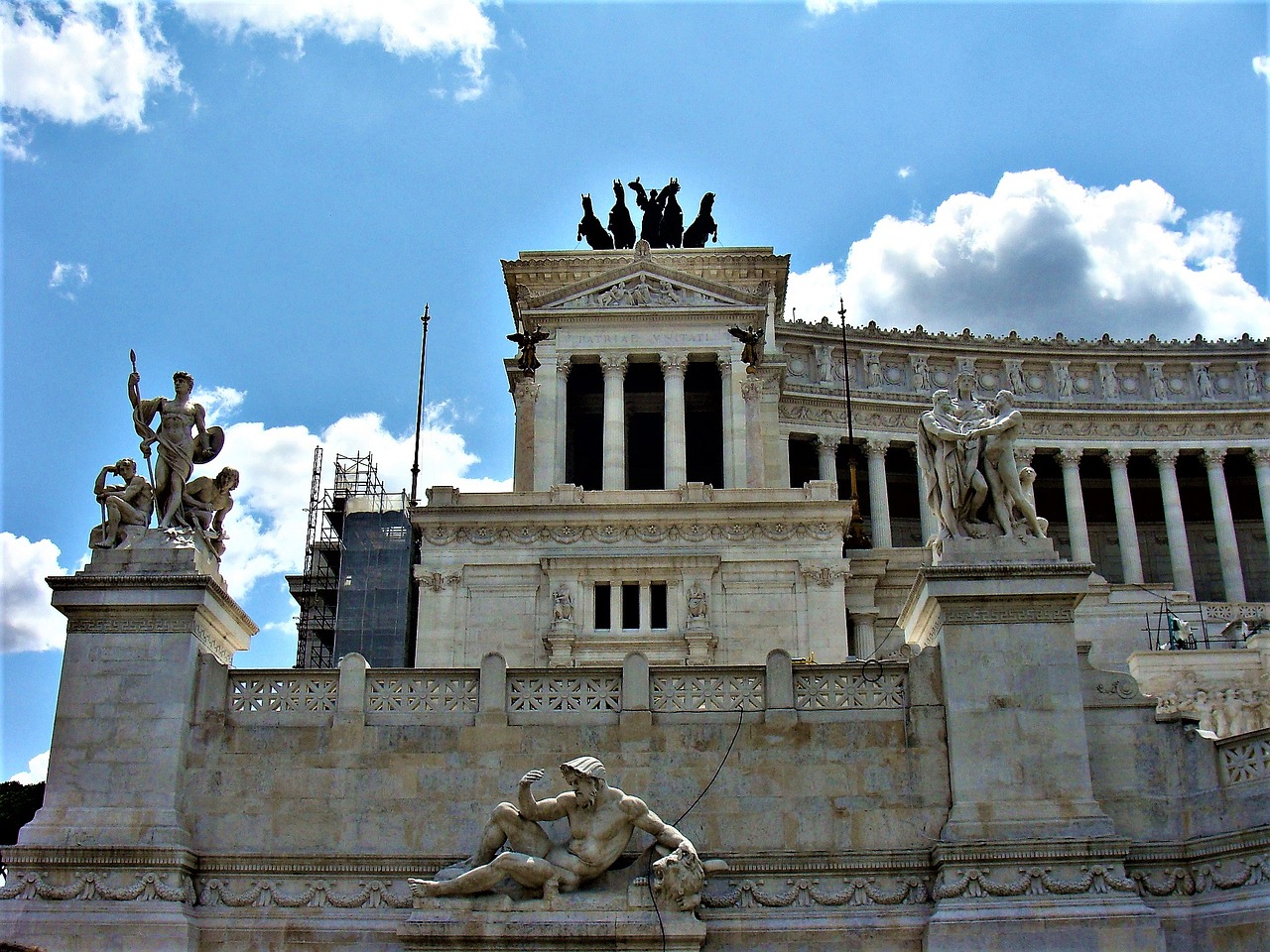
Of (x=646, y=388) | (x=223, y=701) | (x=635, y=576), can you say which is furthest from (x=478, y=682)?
(x=646, y=388)

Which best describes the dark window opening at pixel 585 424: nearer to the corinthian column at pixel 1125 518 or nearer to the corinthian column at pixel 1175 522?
the corinthian column at pixel 1125 518

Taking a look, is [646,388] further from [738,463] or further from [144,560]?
[144,560]

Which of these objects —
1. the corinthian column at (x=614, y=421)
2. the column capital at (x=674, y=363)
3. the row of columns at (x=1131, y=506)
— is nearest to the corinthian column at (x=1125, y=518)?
the row of columns at (x=1131, y=506)

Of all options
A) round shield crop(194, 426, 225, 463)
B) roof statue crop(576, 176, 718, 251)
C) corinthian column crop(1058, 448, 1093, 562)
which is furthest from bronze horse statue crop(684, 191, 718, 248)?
round shield crop(194, 426, 225, 463)

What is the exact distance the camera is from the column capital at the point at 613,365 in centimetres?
6162

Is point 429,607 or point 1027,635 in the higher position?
point 429,607

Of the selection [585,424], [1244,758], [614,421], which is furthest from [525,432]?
[1244,758]

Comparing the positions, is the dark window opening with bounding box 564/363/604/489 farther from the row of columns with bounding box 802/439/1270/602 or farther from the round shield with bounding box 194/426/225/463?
the round shield with bounding box 194/426/225/463

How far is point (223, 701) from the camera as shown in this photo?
20.9 m

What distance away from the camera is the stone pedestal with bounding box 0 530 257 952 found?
62.8 ft

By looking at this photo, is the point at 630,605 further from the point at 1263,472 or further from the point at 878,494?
the point at 1263,472

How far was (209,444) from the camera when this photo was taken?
22.5m

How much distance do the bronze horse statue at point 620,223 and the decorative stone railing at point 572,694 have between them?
53.1m

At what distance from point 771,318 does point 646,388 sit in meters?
8.79
